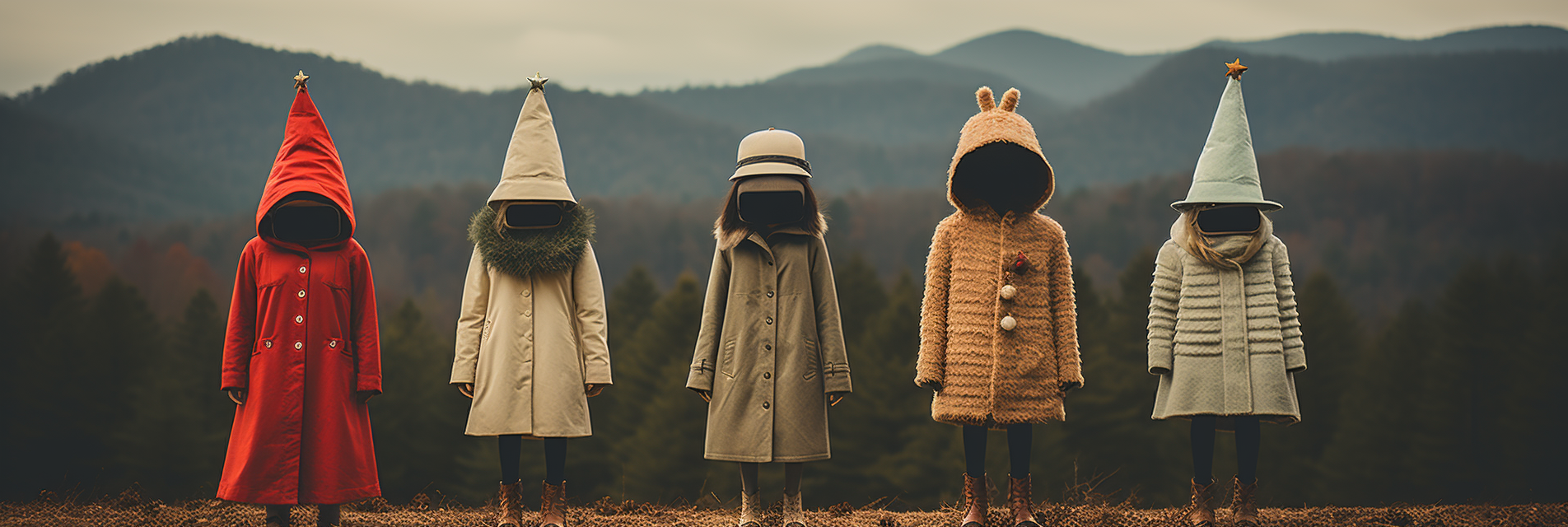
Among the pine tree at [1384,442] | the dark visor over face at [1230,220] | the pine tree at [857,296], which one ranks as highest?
the pine tree at [857,296]

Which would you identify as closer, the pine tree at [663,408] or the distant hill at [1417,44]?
the pine tree at [663,408]

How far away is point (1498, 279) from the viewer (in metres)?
31.9

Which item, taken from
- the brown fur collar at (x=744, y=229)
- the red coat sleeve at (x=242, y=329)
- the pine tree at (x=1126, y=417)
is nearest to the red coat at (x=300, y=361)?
the red coat sleeve at (x=242, y=329)

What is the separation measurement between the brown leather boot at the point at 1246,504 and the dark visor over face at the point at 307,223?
5316mm

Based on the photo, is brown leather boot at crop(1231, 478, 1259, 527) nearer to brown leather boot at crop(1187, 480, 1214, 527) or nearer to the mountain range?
brown leather boot at crop(1187, 480, 1214, 527)

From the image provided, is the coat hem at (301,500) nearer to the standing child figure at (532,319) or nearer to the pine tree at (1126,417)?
the standing child figure at (532,319)

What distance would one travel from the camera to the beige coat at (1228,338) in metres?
5.86

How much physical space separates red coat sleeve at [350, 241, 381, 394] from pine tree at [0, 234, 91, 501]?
3100cm

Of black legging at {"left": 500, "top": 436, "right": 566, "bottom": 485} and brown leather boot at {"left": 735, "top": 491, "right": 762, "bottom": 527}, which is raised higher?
black legging at {"left": 500, "top": 436, "right": 566, "bottom": 485}

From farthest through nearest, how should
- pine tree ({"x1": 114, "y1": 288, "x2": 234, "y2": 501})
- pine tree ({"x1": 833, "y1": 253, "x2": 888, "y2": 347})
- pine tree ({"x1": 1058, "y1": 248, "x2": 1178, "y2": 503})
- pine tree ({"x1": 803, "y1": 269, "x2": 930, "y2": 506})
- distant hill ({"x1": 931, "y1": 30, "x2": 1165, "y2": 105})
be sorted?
distant hill ({"x1": 931, "y1": 30, "x2": 1165, "y2": 105})
pine tree ({"x1": 833, "y1": 253, "x2": 888, "y2": 347})
pine tree ({"x1": 114, "y1": 288, "x2": 234, "y2": 501})
pine tree ({"x1": 1058, "y1": 248, "x2": 1178, "y2": 503})
pine tree ({"x1": 803, "y1": 269, "x2": 930, "y2": 506})

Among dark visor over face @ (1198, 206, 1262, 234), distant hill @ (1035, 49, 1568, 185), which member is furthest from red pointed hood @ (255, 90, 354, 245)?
distant hill @ (1035, 49, 1568, 185)

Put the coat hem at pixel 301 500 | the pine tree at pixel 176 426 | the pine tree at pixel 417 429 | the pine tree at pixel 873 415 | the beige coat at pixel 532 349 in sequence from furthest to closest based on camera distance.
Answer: the pine tree at pixel 176 426
the pine tree at pixel 417 429
the pine tree at pixel 873 415
the beige coat at pixel 532 349
the coat hem at pixel 301 500

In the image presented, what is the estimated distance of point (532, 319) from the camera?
5973 mm

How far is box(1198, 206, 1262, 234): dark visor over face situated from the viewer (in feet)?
20.0
